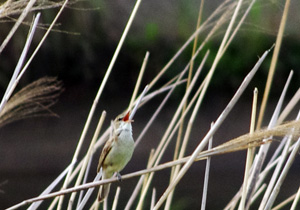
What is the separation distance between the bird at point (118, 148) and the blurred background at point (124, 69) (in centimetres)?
374

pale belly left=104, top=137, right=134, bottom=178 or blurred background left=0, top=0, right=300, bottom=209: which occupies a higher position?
blurred background left=0, top=0, right=300, bottom=209

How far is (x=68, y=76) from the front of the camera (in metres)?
6.92

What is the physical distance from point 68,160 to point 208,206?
1.86 meters

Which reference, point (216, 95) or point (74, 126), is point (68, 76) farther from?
point (216, 95)

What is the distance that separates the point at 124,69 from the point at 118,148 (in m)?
4.67

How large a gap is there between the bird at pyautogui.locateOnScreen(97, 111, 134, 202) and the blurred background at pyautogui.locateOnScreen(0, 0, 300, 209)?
374 centimetres

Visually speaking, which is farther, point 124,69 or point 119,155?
point 124,69

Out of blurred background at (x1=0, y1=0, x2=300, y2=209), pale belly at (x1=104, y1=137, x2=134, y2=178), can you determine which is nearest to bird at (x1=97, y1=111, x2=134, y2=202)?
pale belly at (x1=104, y1=137, x2=134, y2=178)

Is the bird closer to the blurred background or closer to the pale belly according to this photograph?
the pale belly

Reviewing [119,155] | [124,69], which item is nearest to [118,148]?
[119,155]

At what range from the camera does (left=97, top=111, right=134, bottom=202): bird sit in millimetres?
2332

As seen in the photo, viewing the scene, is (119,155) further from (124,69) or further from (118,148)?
(124,69)

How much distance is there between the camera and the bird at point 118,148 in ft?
7.65

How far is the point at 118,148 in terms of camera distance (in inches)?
92.7
